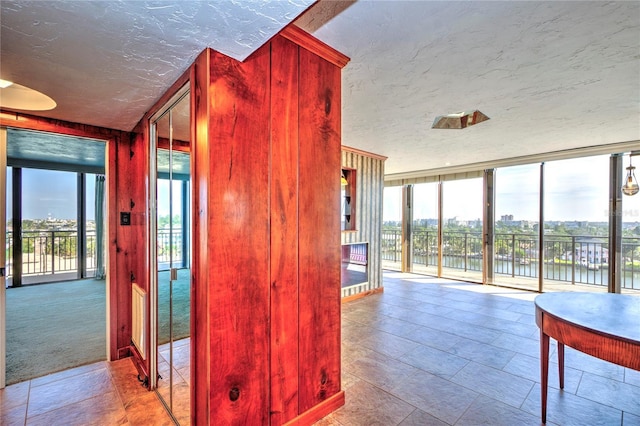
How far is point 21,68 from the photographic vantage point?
1566 millimetres

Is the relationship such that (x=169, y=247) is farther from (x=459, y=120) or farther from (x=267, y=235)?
(x=459, y=120)

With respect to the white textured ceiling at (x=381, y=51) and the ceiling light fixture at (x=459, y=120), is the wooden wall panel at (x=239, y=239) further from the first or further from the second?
the ceiling light fixture at (x=459, y=120)

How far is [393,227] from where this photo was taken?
7488 millimetres

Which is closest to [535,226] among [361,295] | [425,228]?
[425,228]

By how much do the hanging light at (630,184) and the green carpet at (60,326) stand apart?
19.3ft

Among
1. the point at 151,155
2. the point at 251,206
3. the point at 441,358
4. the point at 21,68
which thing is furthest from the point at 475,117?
the point at 21,68

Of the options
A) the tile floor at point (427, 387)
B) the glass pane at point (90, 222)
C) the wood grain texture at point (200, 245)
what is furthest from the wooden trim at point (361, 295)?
the glass pane at point (90, 222)

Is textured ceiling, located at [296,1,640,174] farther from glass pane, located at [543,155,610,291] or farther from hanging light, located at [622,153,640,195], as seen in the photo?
glass pane, located at [543,155,610,291]

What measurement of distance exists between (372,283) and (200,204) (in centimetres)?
420

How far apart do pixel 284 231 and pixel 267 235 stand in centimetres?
12

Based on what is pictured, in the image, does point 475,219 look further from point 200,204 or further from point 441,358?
point 200,204

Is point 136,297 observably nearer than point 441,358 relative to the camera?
Yes

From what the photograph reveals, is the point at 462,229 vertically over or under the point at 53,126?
under

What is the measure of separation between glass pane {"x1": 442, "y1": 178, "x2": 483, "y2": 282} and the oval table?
430cm
